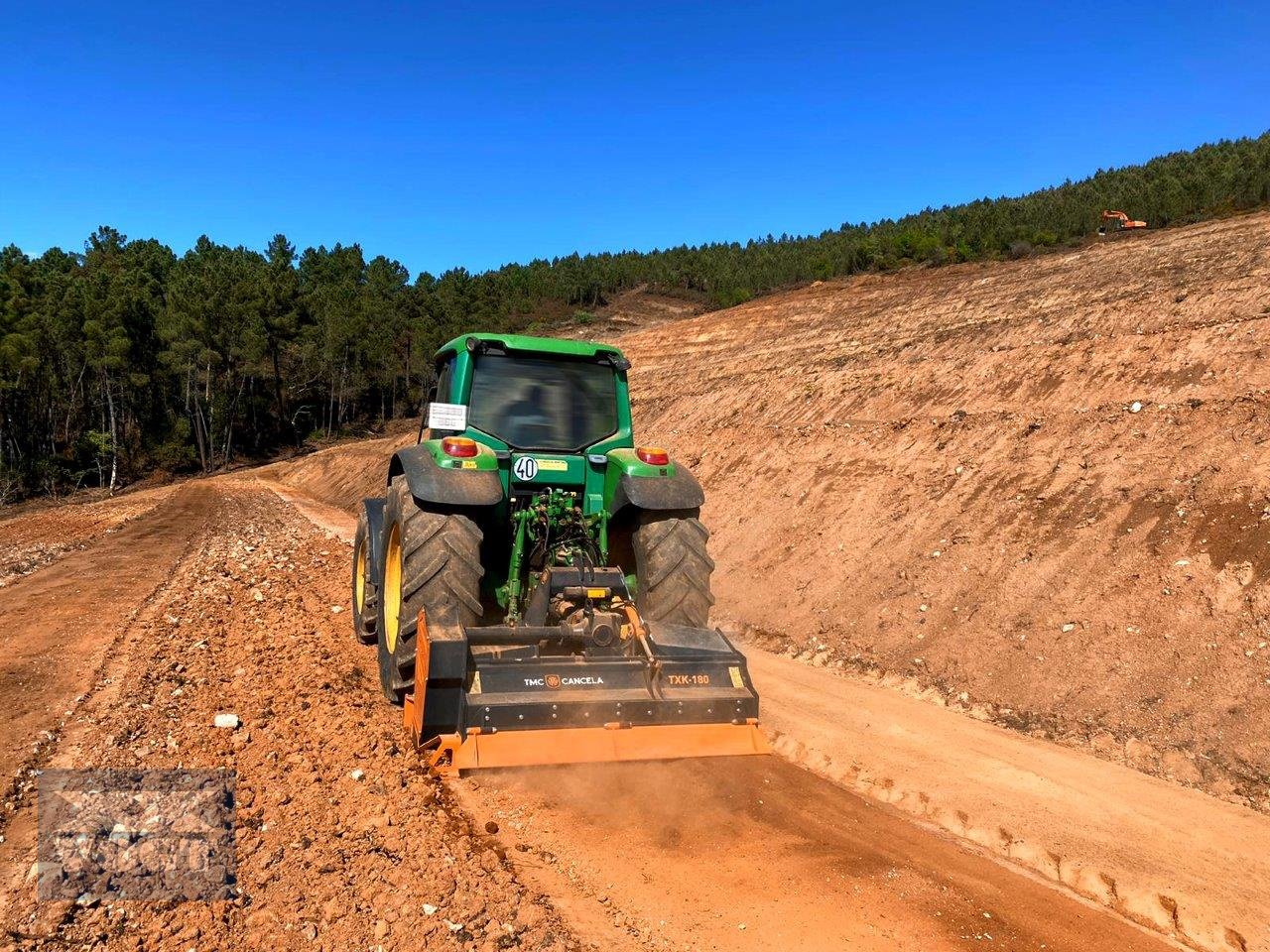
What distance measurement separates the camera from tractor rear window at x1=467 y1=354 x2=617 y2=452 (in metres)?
5.98

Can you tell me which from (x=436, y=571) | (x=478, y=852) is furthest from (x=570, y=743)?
(x=436, y=571)

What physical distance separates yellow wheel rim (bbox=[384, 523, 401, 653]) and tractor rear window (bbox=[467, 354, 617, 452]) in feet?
3.56

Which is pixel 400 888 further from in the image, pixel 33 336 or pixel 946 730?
pixel 33 336

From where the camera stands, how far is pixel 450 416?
19.1 feet

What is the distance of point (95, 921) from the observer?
10.7 ft

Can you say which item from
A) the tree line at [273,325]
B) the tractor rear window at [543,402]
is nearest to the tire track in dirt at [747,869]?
the tractor rear window at [543,402]

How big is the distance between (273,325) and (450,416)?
158 ft

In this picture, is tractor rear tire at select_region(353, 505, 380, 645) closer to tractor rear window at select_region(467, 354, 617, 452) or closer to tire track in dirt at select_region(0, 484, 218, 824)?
tractor rear window at select_region(467, 354, 617, 452)

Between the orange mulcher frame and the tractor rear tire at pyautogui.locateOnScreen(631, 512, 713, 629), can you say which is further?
the tractor rear tire at pyautogui.locateOnScreen(631, 512, 713, 629)

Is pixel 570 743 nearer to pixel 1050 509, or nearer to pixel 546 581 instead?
pixel 546 581

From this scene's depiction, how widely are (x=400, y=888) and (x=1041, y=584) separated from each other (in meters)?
6.79

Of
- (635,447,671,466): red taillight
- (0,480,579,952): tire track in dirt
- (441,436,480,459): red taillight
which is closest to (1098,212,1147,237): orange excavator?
(635,447,671,466): red taillight

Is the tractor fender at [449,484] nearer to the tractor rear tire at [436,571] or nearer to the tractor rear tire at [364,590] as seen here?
the tractor rear tire at [436,571]

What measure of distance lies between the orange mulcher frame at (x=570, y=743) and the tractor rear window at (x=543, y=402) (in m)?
1.64
